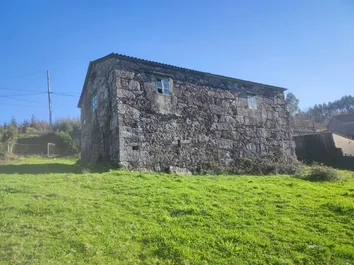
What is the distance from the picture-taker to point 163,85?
41.2 feet

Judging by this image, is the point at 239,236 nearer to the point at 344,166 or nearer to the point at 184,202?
the point at 184,202

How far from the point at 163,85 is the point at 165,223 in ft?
25.5

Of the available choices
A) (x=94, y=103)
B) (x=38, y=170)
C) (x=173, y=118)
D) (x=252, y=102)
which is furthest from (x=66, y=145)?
(x=252, y=102)

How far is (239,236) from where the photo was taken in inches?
216

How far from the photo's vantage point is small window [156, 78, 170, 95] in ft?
40.7

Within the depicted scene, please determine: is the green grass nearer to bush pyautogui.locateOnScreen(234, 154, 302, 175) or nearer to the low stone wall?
bush pyautogui.locateOnScreen(234, 154, 302, 175)

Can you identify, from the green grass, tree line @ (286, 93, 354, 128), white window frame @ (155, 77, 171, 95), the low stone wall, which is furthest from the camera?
tree line @ (286, 93, 354, 128)

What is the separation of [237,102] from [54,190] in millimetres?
9881

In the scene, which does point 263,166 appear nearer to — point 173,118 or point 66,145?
point 173,118

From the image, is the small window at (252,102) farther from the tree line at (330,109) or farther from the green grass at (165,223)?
the tree line at (330,109)

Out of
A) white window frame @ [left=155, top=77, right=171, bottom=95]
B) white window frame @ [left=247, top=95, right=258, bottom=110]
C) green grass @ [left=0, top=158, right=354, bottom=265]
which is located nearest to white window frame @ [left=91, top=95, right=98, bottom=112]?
white window frame @ [left=155, top=77, right=171, bottom=95]

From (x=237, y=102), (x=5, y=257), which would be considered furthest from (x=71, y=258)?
(x=237, y=102)

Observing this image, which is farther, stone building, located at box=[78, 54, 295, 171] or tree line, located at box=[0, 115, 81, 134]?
tree line, located at box=[0, 115, 81, 134]

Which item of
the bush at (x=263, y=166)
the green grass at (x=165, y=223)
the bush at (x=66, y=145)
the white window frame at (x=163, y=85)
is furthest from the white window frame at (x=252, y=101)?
the bush at (x=66, y=145)
